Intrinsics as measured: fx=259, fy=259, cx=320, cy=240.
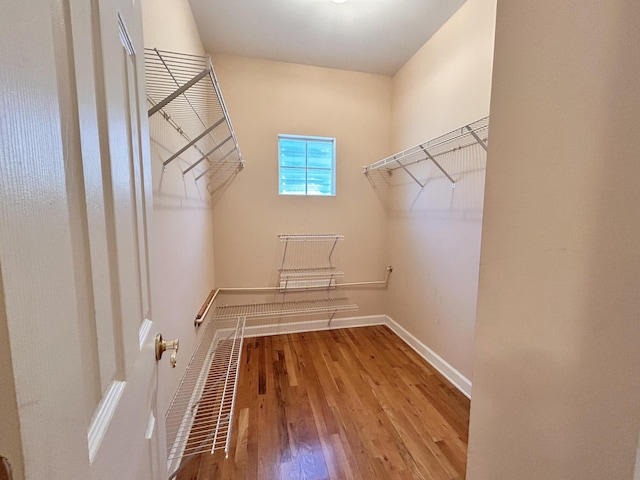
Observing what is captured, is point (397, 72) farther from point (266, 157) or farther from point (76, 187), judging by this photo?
point (76, 187)


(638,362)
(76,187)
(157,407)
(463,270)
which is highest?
(76,187)

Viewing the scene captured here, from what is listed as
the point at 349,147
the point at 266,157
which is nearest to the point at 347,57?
the point at 349,147

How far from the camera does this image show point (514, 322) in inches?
28.3

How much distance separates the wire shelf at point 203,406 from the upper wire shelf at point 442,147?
1.97 meters

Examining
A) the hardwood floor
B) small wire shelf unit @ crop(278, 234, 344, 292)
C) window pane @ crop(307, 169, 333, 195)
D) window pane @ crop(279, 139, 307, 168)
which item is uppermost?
window pane @ crop(279, 139, 307, 168)

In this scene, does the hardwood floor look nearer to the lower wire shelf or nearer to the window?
the lower wire shelf

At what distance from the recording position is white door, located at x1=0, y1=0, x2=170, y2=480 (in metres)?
0.23

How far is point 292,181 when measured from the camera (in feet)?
8.95

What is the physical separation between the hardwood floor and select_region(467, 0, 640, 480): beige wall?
0.75 metres

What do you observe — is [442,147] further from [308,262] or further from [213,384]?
[213,384]

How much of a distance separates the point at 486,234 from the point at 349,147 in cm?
216

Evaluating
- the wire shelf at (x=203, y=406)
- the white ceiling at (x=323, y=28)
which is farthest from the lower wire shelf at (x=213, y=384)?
the white ceiling at (x=323, y=28)

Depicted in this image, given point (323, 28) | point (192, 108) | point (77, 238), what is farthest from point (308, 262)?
point (77, 238)

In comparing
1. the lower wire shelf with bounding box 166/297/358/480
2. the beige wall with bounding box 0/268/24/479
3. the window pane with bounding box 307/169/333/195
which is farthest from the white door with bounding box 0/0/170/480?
the window pane with bounding box 307/169/333/195
